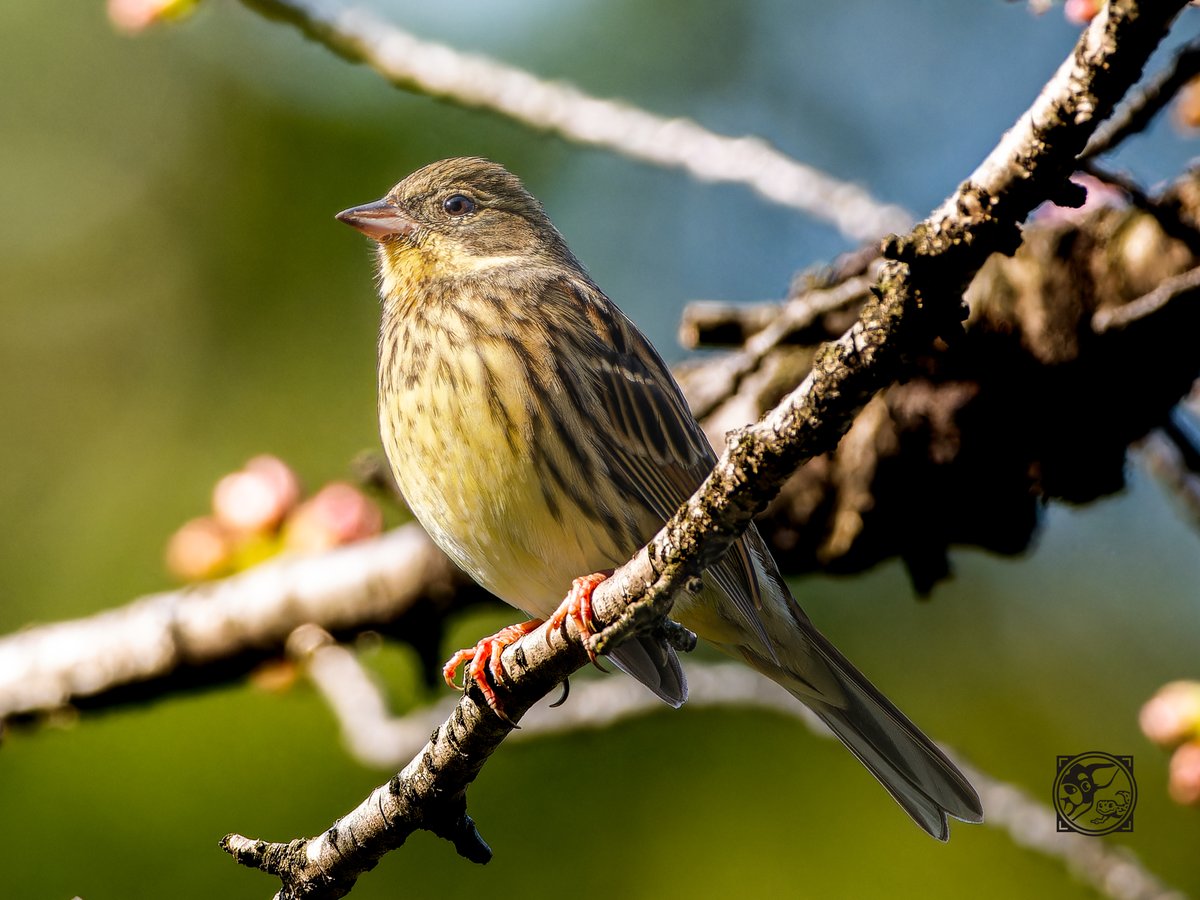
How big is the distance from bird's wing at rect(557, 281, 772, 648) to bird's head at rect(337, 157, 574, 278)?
0.52m

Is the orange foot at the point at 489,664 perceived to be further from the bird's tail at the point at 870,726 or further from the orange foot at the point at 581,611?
the bird's tail at the point at 870,726

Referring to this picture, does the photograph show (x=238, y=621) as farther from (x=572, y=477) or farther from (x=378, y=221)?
(x=572, y=477)

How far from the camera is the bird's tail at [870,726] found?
361cm

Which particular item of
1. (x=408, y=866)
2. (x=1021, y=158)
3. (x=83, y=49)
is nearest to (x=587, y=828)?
(x=408, y=866)

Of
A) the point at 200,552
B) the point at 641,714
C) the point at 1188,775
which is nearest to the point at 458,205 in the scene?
the point at 200,552

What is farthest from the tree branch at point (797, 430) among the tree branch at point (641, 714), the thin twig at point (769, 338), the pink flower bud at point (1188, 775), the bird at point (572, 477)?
the pink flower bud at point (1188, 775)

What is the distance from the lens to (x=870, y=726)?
3.80m

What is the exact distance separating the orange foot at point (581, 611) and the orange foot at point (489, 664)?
0.55ft

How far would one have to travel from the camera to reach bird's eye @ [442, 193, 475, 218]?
182 inches

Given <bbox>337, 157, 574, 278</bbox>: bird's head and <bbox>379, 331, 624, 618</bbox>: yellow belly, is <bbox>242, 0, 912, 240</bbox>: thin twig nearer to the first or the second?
<bbox>337, 157, 574, 278</bbox>: bird's head

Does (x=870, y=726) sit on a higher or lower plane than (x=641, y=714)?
lower

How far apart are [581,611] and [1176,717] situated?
2.08 meters

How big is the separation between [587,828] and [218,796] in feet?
4.51

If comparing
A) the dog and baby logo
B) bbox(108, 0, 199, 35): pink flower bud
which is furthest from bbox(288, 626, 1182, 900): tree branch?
bbox(108, 0, 199, 35): pink flower bud
